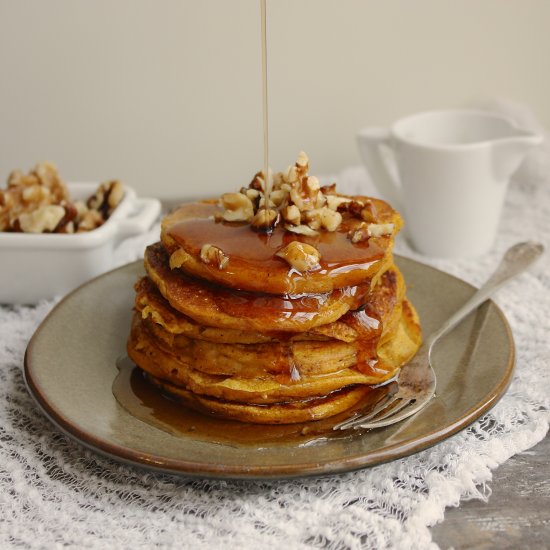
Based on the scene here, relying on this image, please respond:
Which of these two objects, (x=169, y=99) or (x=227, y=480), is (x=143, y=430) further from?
(x=169, y=99)

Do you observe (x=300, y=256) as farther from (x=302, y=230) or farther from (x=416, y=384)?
(x=416, y=384)

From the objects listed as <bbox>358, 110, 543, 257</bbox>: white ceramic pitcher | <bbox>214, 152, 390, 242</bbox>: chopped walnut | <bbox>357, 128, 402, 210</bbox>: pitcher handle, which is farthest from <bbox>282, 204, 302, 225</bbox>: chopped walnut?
<bbox>357, 128, 402, 210</bbox>: pitcher handle

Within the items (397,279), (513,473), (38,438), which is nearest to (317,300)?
(397,279)

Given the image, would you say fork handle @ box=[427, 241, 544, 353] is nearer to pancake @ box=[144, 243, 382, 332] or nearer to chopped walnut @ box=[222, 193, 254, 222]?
pancake @ box=[144, 243, 382, 332]

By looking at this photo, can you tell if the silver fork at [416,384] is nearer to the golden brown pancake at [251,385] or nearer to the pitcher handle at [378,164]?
the golden brown pancake at [251,385]

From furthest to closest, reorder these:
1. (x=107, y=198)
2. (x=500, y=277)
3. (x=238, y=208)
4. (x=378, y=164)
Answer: (x=378, y=164)
(x=107, y=198)
(x=500, y=277)
(x=238, y=208)

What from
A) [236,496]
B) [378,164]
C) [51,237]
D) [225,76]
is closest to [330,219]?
[236,496]

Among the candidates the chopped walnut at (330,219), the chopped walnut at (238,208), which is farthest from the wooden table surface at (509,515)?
the chopped walnut at (238,208)
